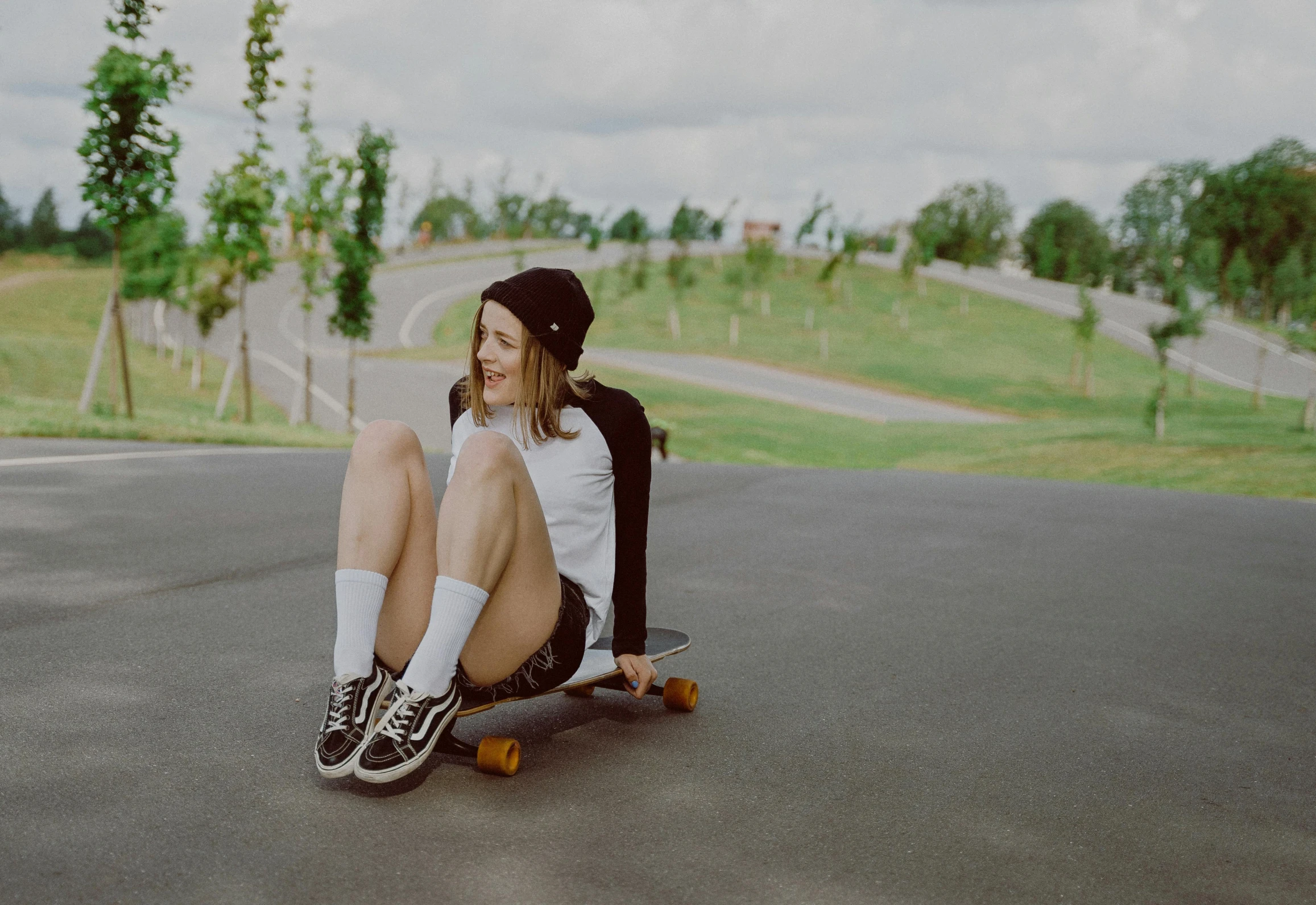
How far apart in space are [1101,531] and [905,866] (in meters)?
6.82

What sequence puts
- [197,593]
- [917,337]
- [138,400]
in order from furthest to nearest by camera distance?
[917,337] < [138,400] < [197,593]

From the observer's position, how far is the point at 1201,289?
91.3 ft

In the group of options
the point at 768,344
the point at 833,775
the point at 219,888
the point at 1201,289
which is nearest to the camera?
the point at 219,888

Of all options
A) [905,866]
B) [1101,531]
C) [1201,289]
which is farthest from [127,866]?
[1201,289]

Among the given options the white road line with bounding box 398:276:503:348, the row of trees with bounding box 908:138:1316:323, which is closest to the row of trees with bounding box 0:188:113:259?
the white road line with bounding box 398:276:503:348

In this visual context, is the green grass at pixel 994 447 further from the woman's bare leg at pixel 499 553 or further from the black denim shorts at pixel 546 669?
the woman's bare leg at pixel 499 553

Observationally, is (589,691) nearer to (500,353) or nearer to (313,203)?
(500,353)

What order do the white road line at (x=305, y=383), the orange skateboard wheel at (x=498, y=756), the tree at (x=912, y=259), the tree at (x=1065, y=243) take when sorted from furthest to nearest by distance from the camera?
the tree at (x=1065, y=243)
the tree at (x=912, y=259)
the white road line at (x=305, y=383)
the orange skateboard wheel at (x=498, y=756)

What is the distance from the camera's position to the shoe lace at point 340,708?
2.96 m

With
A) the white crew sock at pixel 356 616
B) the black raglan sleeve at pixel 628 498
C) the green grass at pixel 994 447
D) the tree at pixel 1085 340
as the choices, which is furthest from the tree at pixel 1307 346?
the white crew sock at pixel 356 616

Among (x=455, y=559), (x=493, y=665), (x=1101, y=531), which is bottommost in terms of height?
(x=1101, y=531)

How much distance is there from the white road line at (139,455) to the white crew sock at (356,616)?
707 cm

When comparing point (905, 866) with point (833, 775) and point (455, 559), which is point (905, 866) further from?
point (455, 559)

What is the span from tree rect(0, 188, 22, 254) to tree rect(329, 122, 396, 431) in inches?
2349
